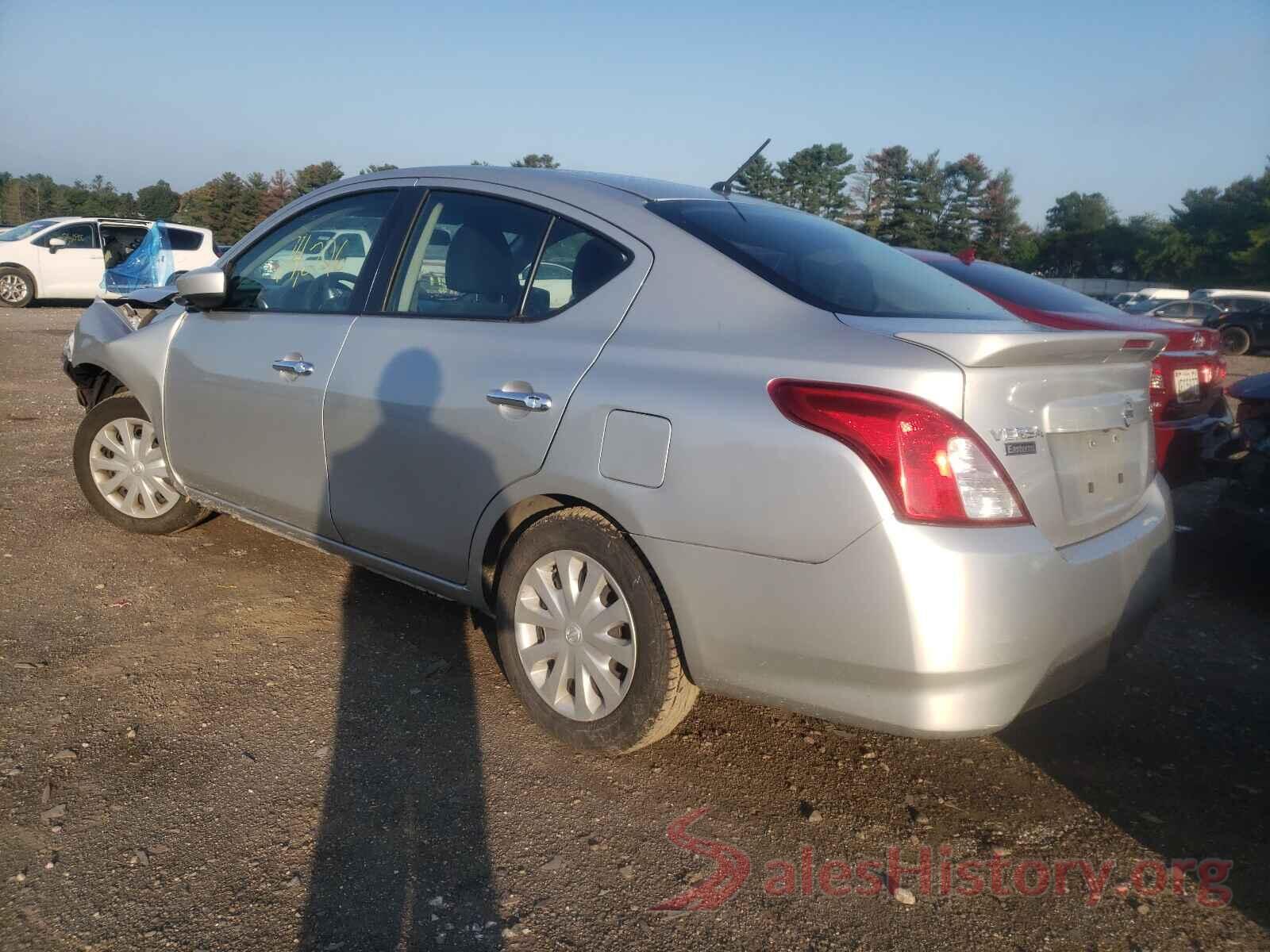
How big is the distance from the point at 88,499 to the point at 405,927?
3478 mm

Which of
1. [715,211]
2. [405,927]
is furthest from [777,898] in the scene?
[715,211]

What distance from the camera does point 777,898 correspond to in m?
2.38

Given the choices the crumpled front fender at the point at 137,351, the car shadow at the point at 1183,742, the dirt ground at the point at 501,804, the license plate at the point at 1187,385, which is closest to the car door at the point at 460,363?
the dirt ground at the point at 501,804

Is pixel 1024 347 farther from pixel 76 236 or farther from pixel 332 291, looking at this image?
pixel 76 236

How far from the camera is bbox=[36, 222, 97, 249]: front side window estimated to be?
17.6 meters

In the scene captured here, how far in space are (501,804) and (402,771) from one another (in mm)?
336

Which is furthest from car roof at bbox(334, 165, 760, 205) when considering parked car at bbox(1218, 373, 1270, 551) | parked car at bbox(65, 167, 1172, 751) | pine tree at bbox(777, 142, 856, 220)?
pine tree at bbox(777, 142, 856, 220)

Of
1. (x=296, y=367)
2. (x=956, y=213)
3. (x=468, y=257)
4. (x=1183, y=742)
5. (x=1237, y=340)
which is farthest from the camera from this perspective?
(x=956, y=213)

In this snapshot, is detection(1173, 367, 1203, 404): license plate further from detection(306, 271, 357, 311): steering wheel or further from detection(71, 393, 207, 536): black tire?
detection(71, 393, 207, 536): black tire

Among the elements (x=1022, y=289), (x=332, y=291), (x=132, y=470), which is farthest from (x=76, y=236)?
(x=1022, y=289)

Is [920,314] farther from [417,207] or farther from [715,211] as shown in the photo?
[417,207]

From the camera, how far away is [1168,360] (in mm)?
5285

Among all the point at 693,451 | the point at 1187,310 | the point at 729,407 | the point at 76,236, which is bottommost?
the point at 693,451

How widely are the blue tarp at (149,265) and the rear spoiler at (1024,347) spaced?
17176 mm
